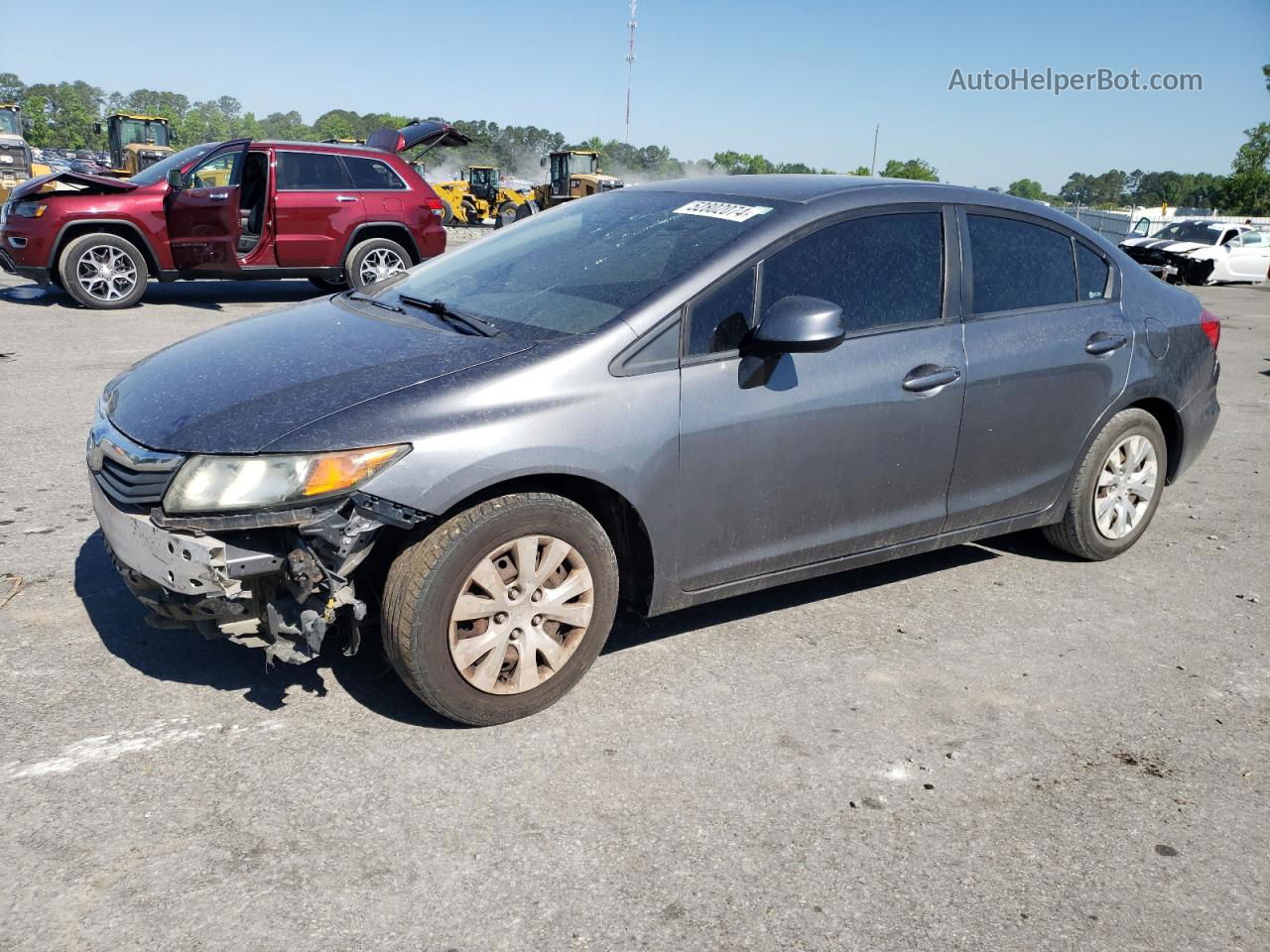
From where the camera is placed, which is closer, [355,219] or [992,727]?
[992,727]

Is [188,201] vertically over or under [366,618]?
over

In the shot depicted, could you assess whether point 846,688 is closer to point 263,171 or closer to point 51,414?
point 51,414

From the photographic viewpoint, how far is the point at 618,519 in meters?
3.51

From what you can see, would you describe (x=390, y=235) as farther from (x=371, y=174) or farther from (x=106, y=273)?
(x=106, y=273)

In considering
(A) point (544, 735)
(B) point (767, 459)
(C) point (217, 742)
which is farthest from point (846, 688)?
(C) point (217, 742)

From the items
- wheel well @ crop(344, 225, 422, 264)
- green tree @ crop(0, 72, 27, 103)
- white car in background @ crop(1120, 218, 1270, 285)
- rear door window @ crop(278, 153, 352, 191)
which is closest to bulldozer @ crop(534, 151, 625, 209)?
white car in background @ crop(1120, 218, 1270, 285)

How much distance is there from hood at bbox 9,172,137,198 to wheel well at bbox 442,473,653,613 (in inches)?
391

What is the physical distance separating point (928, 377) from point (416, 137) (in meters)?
11.2

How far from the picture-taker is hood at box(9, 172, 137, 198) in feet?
37.1

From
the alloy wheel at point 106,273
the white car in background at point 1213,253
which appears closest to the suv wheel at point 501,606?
the alloy wheel at point 106,273

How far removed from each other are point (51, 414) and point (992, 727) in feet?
19.6

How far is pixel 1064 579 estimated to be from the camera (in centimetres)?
484

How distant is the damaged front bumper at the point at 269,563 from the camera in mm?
2947

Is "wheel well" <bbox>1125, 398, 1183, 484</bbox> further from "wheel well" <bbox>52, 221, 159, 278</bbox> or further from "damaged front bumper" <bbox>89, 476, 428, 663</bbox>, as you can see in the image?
"wheel well" <bbox>52, 221, 159, 278</bbox>
